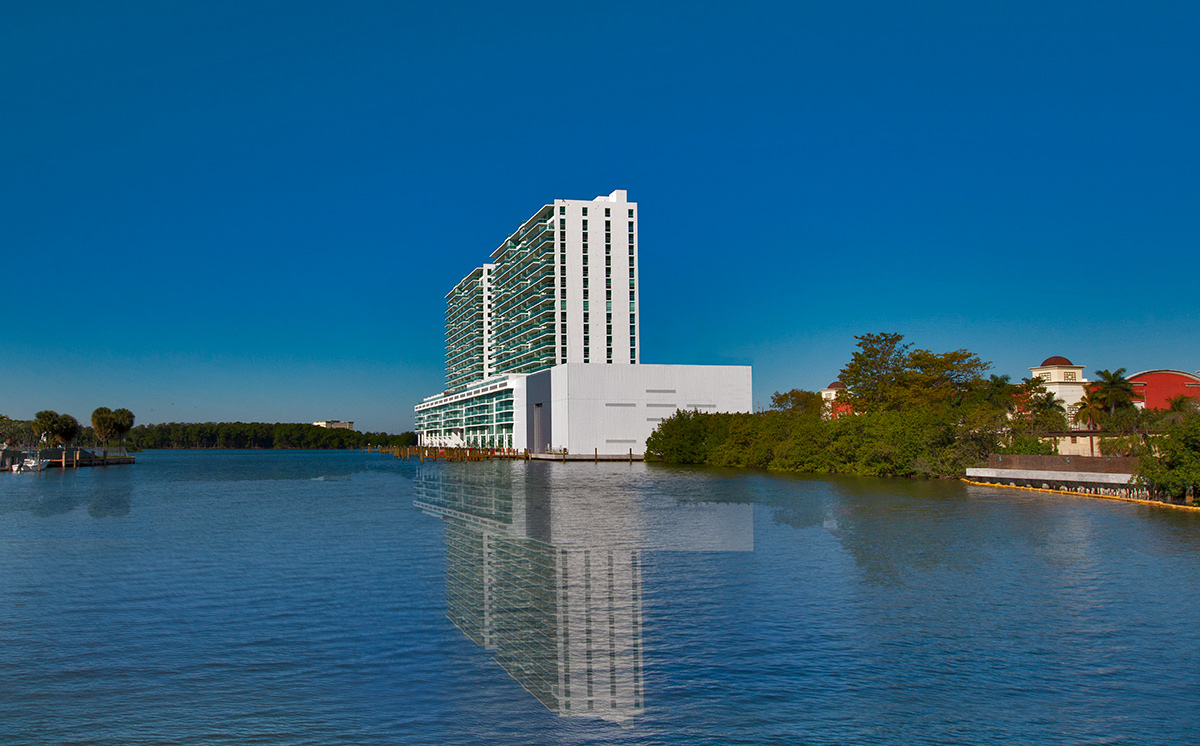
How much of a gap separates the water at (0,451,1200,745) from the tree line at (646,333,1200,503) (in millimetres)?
18967

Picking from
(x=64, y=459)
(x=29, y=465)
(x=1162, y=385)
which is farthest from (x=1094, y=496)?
(x=64, y=459)

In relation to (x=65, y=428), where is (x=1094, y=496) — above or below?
below

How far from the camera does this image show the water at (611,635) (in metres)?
9.64

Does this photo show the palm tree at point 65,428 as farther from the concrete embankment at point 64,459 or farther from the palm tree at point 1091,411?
the palm tree at point 1091,411

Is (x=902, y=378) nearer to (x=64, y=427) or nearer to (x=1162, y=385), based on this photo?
(x=1162, y=385)

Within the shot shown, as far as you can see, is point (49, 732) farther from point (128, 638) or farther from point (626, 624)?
point (626, 624)

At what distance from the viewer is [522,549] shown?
76.8 ft

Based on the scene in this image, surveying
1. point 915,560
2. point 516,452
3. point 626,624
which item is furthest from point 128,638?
point 516,452

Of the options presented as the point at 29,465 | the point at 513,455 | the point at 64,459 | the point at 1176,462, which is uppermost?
the point at 1176,462

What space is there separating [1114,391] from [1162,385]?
16.8 meters

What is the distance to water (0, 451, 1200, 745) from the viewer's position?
964 centimetres

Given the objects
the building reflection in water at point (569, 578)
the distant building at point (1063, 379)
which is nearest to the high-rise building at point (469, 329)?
the distant building at point (1063, 379)

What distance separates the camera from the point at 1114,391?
3538 inches

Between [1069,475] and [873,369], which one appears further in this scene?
[873,369]
